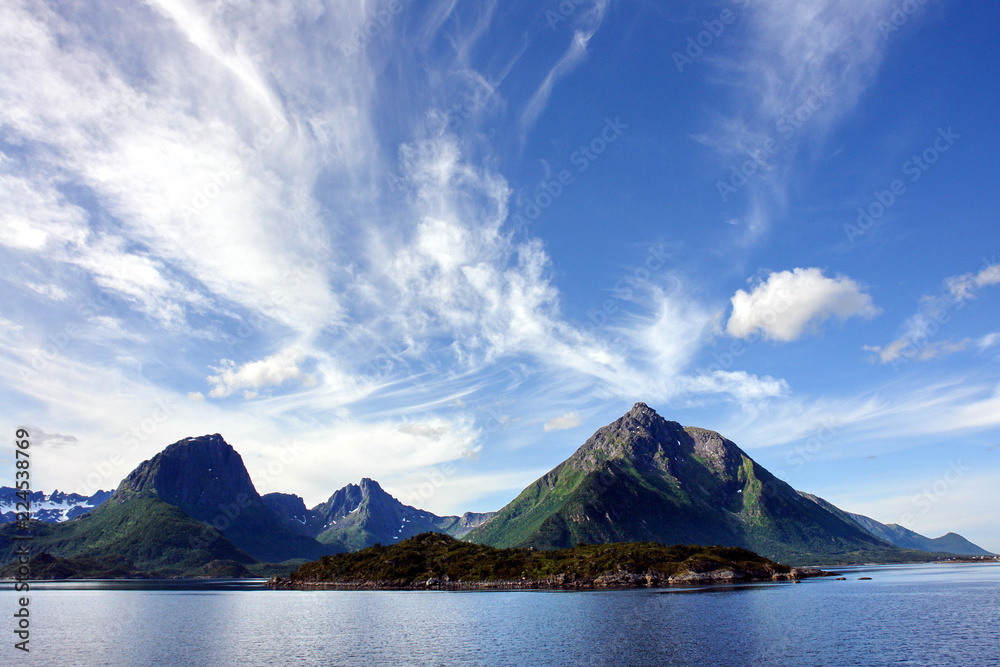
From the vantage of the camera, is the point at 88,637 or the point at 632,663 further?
the point at 88,637

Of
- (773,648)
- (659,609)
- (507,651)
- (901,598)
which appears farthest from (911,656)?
(901,598)

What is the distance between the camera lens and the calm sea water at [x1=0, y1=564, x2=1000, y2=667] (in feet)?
251

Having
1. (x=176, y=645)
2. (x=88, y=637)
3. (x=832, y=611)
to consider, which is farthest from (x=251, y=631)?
(x=832, y=611)

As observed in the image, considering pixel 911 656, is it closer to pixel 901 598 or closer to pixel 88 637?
pixel 901 598

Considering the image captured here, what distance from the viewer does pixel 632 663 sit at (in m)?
71.3

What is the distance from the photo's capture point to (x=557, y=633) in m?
98.9

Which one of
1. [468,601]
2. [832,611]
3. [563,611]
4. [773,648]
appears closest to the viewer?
[773,648]

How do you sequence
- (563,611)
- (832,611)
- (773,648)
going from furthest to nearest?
(563,611)
(832,611)
(773,648)

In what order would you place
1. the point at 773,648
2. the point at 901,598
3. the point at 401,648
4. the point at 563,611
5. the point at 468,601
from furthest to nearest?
the point at 468,601, the point at 901,598, the point at 563,611, the point at 401,648, the point at 773,648

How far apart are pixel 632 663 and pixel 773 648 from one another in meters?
23.1

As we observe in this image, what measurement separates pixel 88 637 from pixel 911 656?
132827mm

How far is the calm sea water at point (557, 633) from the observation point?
76625mm

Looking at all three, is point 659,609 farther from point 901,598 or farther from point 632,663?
point 901,598

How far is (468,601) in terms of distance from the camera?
175 metres
